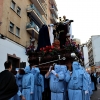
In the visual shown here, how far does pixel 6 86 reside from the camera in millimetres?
2873

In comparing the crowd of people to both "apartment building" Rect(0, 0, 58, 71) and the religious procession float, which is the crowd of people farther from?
"apartment building" Rect(0, 0, 58, 71)

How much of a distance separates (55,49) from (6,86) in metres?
3.82

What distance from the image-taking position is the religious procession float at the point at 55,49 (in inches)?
242

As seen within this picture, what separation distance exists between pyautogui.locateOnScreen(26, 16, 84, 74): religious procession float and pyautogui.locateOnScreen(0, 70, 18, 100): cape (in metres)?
3.24

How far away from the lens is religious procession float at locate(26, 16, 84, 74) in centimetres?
615

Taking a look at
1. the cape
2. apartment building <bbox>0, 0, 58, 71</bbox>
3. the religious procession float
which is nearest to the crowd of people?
the religious procession float

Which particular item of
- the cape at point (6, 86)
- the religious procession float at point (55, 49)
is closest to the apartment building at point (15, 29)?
the religious procession float at point (55, 49)

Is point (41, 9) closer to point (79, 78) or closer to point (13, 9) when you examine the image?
point (13, 9)

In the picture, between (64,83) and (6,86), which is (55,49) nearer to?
(64,83)

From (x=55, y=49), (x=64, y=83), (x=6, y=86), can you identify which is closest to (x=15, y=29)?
(x=55, y=49)

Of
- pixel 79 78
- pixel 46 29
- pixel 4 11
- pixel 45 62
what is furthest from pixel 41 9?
pixel 79 78

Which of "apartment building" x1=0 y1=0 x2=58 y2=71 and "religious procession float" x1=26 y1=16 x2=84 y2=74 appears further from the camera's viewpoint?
"apartment building" x1=0 y1=0 x2=58 y2=71

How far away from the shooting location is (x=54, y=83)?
17.6ft

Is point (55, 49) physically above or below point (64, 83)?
above
